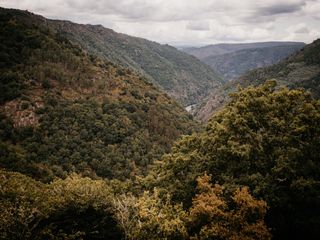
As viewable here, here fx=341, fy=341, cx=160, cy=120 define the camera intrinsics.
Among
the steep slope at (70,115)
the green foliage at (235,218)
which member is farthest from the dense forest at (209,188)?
the steep slope at (70,115)

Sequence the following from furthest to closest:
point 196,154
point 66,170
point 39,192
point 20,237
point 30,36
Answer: point 30,36 < point 66,170 < point 196,154 < point 39,192 < point 20,237

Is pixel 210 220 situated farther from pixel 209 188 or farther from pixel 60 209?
pixel 60 209

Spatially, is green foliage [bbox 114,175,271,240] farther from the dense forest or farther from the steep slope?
the steep slope

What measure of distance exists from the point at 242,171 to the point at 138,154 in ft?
150

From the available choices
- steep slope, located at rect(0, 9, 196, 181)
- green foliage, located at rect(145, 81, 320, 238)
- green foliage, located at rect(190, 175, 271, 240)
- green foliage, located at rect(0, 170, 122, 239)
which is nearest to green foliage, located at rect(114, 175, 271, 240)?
green foliage, located at rect(190, 175, 271, 240)

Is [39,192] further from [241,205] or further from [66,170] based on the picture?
[66,170]

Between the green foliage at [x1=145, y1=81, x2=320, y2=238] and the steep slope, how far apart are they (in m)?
34.5

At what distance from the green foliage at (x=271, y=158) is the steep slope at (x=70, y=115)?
113ft

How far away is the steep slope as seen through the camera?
67.2 meters

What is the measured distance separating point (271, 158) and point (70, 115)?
56.3 m

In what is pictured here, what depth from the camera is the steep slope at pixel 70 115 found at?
67244mm

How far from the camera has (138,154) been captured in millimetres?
73938

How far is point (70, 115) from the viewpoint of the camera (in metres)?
76.9

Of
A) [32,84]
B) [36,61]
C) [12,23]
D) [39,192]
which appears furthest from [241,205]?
[12,23]
